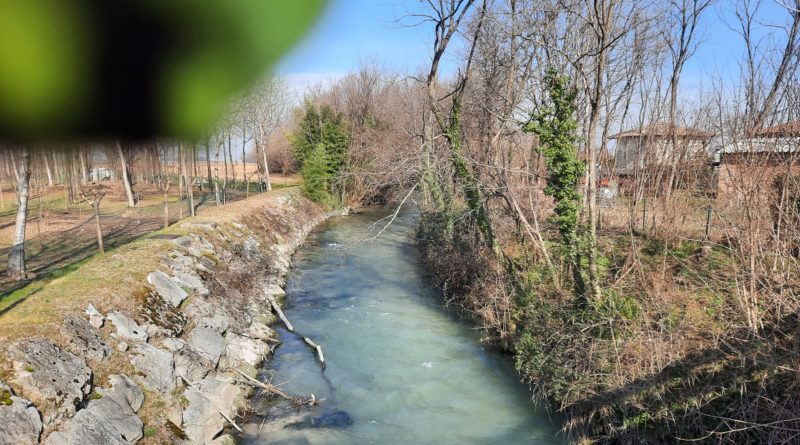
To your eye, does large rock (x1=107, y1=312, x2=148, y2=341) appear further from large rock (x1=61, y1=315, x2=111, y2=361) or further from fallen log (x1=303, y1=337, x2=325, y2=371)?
fallen log (x1=303, y1=337, x2=325, y2=371)

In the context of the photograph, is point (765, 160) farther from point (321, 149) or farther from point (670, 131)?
point (321, 149)

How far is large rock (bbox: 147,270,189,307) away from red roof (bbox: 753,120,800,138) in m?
9.43

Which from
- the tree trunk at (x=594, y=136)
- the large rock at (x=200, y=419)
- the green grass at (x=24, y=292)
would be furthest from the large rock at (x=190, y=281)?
the tree trunk at (x=594, y=136)

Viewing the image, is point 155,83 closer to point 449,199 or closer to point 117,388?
point 117,388

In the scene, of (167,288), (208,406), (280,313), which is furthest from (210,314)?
(208,406)

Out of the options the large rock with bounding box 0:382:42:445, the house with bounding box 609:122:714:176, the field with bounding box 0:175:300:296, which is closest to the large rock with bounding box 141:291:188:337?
the field with bounding box 0:175:300:296

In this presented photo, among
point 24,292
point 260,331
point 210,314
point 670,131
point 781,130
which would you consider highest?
point 670,131

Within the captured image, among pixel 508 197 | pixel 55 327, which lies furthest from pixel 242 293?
pixel 508 197

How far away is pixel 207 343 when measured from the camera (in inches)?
320

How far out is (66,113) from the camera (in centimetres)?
78

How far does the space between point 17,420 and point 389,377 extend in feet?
18.3

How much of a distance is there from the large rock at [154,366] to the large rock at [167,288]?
167cm

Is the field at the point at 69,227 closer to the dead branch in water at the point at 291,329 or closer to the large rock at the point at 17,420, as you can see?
the large rock at the point at 17,420

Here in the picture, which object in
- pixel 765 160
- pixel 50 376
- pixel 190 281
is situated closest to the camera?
pixel 50 376
